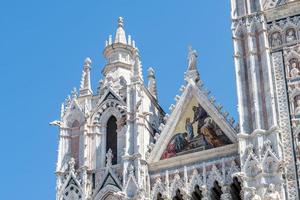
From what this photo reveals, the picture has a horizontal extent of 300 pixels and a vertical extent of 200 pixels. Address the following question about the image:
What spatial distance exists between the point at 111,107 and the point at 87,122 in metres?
0.66

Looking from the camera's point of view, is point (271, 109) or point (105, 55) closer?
point (271, 109)

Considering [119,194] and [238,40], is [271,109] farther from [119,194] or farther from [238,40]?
[119,194]

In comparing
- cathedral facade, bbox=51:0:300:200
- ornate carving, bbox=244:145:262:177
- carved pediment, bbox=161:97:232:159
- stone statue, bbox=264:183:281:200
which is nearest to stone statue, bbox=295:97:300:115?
cathedral facade, bbox=51:0:300:200

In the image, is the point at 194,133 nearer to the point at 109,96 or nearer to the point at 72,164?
the point at 109,96

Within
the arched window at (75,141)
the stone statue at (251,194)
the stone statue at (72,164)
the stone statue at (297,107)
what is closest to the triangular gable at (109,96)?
the arched window at (75,141)

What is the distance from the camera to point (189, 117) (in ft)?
52.4

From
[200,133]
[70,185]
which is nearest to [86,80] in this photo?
[70,185]

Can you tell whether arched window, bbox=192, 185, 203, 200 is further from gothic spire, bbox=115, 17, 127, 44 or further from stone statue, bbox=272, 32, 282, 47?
gothic spire, bbox=115, 17, 127, 44

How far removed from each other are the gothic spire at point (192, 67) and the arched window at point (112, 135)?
82.2 inches

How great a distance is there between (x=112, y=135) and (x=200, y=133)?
7.77ft

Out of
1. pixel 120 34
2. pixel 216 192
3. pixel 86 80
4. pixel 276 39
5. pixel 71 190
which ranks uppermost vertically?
pixel 120 34

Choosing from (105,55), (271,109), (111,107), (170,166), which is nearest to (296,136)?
(271,109)

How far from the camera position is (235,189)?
1463 cm

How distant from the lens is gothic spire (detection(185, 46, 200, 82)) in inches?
642
